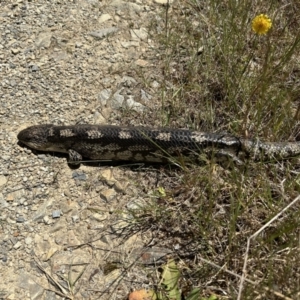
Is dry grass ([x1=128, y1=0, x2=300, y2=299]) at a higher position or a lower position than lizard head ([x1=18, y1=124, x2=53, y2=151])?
higher

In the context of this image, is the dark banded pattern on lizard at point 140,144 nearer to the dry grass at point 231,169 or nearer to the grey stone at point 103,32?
the dry grass at point 231,169

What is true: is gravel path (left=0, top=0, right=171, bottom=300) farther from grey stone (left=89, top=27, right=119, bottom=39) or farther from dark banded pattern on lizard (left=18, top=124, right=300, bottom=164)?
dark banded pattern on lizard (left=18, top=124, right=300, bottom=164)

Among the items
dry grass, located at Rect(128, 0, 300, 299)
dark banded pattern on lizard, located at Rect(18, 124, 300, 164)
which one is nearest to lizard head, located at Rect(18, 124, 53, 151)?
dark banded pattern on lizard, located at Rect(18, 124, 300, 164)

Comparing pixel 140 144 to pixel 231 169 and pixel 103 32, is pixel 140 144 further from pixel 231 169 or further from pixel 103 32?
pixel 103 32

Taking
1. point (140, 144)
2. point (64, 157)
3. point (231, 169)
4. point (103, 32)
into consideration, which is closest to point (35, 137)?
point (64, 157)

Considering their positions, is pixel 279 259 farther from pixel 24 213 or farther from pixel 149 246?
pixel 24 213

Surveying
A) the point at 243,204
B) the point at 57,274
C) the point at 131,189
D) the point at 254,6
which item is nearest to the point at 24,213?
the point at 57,274

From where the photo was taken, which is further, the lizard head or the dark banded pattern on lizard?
the lizard head
